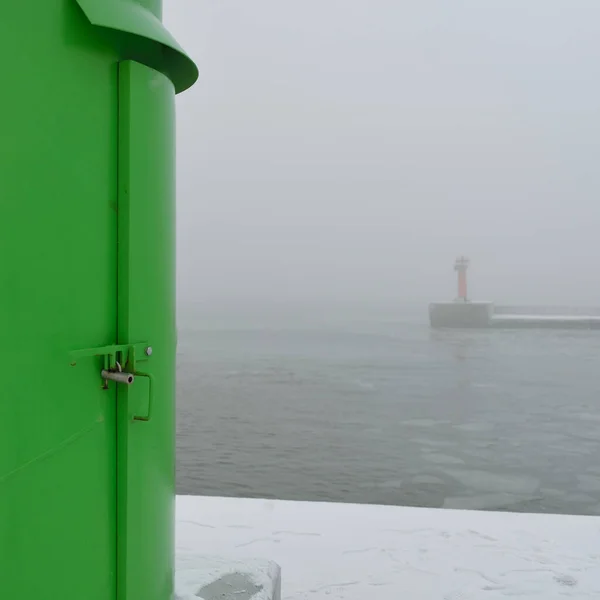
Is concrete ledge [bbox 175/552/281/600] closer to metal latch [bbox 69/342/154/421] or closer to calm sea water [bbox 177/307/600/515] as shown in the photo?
metal latch [bbox 69/342/154/421]

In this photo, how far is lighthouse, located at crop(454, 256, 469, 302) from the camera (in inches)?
1656

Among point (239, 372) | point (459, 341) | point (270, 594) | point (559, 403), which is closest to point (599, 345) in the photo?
point (459, 341)

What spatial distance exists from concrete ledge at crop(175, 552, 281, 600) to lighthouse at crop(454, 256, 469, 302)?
41.4 m

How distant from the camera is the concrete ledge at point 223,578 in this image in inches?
87.1

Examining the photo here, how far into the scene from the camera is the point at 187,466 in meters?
14.8

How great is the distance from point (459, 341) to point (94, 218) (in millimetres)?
50150

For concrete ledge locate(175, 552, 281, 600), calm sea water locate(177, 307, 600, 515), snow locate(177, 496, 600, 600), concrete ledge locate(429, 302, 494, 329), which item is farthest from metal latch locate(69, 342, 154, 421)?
concrete ledge locate(429, 302, 494, 329)

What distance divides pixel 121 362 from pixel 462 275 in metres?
43.3

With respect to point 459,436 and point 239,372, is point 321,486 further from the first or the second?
point 239,372

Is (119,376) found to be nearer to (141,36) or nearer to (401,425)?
(141,36)

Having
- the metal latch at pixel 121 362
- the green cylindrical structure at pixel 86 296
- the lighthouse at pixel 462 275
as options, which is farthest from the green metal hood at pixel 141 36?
the lighthouse at pixel 462 275

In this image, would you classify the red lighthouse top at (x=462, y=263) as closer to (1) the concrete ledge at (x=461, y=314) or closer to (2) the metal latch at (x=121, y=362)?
(1) the concrete ledge at (x=461, y=314)

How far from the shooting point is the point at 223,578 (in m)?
2.37

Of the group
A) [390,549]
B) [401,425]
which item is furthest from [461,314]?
[390,549]
